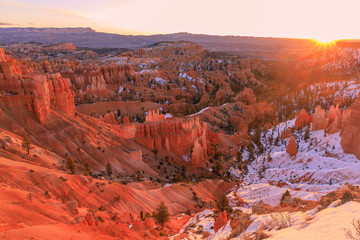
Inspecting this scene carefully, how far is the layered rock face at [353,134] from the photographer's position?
37628mm

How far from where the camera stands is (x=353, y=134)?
38.2 metres

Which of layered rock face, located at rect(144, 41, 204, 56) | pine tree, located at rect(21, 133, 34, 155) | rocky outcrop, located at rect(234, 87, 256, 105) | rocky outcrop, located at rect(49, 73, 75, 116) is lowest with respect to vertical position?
rocky outcrop, located at rect(234, 87, 256, 105)

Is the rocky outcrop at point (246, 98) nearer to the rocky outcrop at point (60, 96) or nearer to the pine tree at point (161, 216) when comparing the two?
the rocky outcrop at point (60, 96)

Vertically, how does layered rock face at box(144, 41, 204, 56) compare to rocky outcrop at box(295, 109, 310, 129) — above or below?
above

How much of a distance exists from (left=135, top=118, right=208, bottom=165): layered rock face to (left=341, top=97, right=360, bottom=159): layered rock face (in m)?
22.4

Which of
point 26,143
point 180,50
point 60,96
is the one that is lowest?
point 26,143

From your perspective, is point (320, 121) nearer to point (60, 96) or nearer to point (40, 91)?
point (60, 96)

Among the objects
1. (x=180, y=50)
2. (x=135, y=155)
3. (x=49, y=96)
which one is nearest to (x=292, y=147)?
(x=135, y=155)

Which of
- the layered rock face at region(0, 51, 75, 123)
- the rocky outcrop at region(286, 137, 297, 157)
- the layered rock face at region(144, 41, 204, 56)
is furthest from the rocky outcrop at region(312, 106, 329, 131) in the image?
the layered rock face at region(144, 41, 204, 56)

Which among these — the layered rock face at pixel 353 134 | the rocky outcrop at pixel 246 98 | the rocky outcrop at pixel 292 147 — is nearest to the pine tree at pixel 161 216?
the rocky outcrop at pixel 292 147

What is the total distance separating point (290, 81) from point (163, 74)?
63.7 metres

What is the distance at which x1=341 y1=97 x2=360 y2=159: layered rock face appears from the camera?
123ft

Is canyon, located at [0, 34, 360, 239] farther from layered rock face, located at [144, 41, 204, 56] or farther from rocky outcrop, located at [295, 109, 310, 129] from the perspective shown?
layered rock face, located at [144, 41, 204, 56]

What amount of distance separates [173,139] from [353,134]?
91.7 feet
